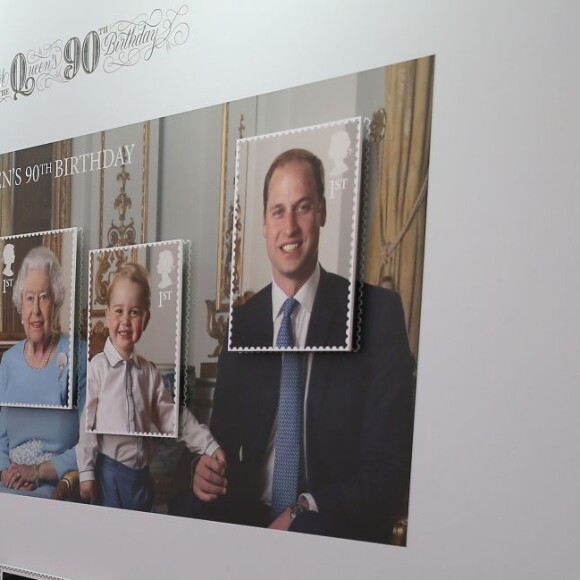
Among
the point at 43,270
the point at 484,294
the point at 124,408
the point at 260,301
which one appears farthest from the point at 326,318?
the point at 43,270

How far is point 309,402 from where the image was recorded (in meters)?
4.38

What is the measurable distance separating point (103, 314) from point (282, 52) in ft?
6.11

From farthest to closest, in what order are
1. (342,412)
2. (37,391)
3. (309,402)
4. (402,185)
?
1. (37,391)
2. (309,402)
3. (342,412)
4. (402,185)

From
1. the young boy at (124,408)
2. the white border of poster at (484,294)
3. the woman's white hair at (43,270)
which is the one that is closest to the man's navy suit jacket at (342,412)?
the white border of poster at (484,294)

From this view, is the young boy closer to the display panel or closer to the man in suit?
the display panel

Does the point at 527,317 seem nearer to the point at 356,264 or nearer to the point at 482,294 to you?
the point at 482,294

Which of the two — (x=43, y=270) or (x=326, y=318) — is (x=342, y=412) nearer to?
(x=326, y=318)

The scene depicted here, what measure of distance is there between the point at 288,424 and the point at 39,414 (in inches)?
78.6

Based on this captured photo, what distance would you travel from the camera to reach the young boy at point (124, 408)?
503cm

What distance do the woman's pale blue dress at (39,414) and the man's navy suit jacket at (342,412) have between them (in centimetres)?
129

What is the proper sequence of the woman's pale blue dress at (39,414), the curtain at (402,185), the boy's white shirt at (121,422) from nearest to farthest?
the curtain at (402,185)
the boy's white shirt at (121,422)
the woman's pale blue dress at (39,414)

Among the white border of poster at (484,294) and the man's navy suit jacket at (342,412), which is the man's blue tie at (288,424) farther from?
the white border of poster at (484,294)

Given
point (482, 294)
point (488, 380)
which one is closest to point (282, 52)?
point (482, 294)

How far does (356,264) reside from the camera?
4.21 m
